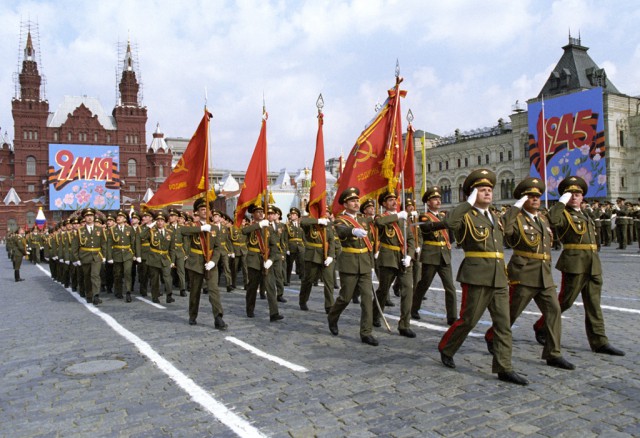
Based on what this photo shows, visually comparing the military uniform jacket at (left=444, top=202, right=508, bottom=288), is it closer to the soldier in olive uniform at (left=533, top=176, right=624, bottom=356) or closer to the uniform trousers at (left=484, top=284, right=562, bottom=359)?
the uniform trousers at (left=484, top=284, right=562, bottom=359)

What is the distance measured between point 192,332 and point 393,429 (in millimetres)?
4580

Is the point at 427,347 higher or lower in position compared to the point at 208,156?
lower

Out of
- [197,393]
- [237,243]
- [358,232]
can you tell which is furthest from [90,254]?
[197,393]

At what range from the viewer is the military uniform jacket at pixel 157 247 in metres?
11.7

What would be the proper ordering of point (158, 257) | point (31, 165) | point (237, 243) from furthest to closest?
point (31, 165), point (237, 243), point (158, 257)

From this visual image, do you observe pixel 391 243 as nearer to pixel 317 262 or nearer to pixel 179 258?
pixel 317 262

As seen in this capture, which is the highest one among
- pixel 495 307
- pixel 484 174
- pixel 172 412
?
pixel 484 174

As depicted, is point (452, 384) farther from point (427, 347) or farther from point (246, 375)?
point (246, 375)

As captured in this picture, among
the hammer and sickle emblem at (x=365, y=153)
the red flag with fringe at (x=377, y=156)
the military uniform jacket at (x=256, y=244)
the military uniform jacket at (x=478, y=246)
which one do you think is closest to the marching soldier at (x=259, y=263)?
the military uniform jacket at (x=256, y=244)

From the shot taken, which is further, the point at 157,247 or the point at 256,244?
the point at 157,247

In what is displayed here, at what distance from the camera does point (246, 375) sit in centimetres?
561

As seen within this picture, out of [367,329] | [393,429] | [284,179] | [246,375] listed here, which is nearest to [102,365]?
[246,375]

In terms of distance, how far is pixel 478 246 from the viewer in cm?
542

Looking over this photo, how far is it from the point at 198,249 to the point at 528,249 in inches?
205
